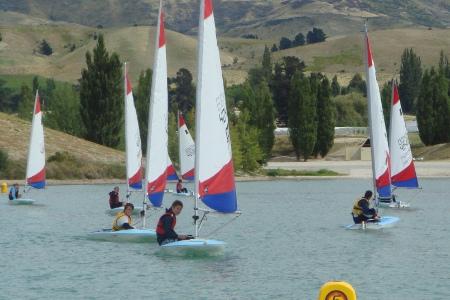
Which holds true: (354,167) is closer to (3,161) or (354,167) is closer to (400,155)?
(3,161)

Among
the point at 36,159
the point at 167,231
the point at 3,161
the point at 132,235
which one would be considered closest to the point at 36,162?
the point at 36,159

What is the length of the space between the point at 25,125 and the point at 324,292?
8599 cm

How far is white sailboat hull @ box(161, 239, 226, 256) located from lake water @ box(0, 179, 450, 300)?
1.16 ft

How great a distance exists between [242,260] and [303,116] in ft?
278

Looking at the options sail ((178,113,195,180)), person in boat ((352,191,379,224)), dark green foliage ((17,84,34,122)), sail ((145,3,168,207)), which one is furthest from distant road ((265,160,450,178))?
sail ((145,3,168,207))

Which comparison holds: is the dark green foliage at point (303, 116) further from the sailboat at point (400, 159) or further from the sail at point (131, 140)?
the sail at point (131, 140)

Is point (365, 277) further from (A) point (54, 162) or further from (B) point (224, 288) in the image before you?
(A) point (54, 162)

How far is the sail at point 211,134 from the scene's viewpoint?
1346 inches

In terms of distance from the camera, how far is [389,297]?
3072 cm

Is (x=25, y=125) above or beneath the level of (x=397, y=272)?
above

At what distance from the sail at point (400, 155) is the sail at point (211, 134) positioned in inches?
1043

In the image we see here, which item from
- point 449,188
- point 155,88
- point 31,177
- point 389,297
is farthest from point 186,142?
point 389,297

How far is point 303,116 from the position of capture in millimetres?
122500

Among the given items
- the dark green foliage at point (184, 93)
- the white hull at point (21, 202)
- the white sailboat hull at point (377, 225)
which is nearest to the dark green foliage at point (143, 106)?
the white hull at point (21, 202)
